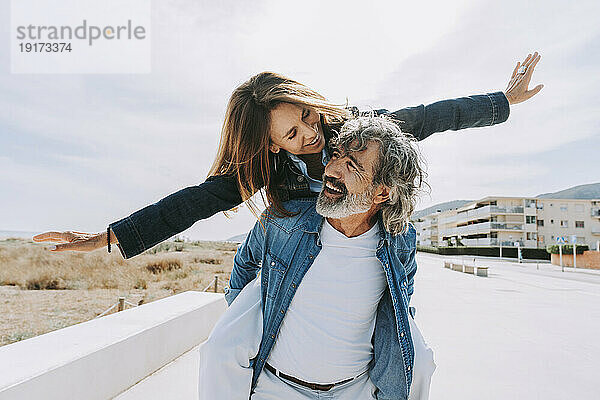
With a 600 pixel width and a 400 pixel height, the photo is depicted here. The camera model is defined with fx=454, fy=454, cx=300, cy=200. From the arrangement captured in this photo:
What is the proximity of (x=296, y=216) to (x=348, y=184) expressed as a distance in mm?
223

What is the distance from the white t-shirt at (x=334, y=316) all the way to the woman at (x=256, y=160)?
25cm

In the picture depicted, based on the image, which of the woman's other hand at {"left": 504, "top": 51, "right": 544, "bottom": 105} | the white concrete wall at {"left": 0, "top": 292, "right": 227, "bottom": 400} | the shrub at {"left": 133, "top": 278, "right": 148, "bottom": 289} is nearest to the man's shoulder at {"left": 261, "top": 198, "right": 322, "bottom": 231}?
the woman's other hand at {"left": 504, "top": 51, "right": 544, "bottom": 105}

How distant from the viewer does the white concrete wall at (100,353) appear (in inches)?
72.0

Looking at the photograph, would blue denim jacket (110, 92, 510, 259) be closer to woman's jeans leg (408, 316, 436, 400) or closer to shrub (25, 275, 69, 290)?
woman's jeans leg (408, 316, 436, 400)

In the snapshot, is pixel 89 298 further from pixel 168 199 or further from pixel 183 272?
pixel 168 199

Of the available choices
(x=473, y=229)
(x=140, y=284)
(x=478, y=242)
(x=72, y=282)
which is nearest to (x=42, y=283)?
(x=72, y=282)

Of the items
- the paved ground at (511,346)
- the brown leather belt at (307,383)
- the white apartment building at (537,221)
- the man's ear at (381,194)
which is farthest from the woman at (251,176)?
the white apartment building at (537,221)

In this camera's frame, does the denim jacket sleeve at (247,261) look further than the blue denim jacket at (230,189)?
Yes

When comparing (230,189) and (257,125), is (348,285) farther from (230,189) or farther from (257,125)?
(257,125)

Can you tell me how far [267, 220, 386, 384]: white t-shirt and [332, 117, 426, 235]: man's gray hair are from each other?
0.11m

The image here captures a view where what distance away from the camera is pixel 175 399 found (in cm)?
258

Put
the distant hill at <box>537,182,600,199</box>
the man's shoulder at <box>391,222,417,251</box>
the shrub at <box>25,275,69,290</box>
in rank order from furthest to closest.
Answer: the distant hill at <box>537,182,600,199</box> → the shrub at <box>25,275,69,290</box> → the man's shoulder at <box>391,222,417,251</box>

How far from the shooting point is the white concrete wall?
72.0 inches

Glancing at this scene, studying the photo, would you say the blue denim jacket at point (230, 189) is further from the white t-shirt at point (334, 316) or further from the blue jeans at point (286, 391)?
the blue jeans at point (286, 391)
